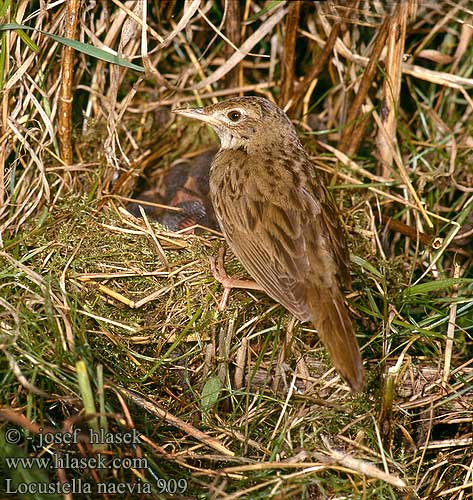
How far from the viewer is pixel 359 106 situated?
429 centimetres

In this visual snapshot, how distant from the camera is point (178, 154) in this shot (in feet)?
15.0

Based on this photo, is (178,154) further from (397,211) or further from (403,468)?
(403,468)

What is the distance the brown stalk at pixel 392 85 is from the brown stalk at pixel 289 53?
512 millimetres

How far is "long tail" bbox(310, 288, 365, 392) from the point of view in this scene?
2914 millimetres

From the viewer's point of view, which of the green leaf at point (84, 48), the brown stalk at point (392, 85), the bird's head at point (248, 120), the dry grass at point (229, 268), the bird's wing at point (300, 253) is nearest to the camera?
the dry grass at point (229, 268)

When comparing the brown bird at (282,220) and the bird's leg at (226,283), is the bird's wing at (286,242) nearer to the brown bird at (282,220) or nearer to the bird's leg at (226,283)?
the brown bird at (282,220)

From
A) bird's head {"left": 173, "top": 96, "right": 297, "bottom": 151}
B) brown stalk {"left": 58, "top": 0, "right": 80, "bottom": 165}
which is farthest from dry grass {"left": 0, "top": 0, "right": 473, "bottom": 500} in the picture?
bird's head {"left": 173, "top": 96, "right": 297, "bottom": 151}

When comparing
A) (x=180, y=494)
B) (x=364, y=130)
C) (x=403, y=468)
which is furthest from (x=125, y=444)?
(x=364, y=130)

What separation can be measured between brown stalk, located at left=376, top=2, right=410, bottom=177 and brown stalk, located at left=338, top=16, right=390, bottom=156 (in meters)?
0.05

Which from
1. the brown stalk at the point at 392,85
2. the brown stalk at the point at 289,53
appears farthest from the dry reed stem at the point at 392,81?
the brown stalk at the point at 289,53

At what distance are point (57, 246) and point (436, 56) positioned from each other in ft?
→ 7.96

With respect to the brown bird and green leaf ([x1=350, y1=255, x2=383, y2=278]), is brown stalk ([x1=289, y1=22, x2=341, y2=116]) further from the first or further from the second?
green leaf ([x1=350, y1=255, x2=383, y2=278])

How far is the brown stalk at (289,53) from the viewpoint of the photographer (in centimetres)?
423

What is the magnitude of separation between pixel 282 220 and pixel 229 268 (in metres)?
0.40
